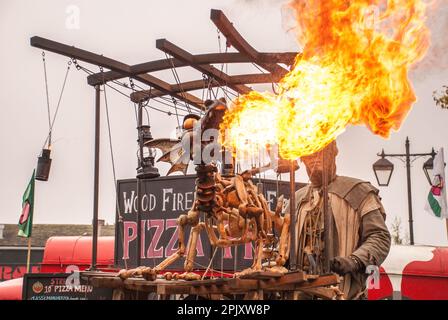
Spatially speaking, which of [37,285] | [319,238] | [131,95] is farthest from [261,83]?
[37,285]

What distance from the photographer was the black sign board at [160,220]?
11953mm

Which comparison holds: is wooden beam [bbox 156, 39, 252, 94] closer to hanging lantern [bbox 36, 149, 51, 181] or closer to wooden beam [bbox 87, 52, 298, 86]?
wooden beam [bbox 87, 52, 298, 86]

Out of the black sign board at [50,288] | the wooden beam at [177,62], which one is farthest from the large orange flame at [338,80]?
the black sign board at [50,288]

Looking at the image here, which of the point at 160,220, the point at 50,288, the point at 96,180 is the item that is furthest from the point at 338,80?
the point at 160,220

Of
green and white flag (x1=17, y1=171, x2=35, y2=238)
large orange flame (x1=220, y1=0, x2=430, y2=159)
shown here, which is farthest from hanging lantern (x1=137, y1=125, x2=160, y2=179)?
green and white flag (x1=17, y1=171, x2=35, y2=238)

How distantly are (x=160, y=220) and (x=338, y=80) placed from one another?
23.8 feet

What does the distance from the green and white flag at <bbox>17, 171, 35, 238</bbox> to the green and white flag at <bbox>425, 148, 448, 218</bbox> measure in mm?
10033

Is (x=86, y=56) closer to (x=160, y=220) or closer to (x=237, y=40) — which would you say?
(x=237, y=40)

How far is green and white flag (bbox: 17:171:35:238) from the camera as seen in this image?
16672mm

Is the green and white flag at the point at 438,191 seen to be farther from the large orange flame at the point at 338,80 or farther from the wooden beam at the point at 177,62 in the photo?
the large orange flame at the point at 338,80

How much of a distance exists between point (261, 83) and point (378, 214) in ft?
12.9

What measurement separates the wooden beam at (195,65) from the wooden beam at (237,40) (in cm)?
85

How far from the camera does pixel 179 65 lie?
888 cm

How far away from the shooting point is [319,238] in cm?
589
